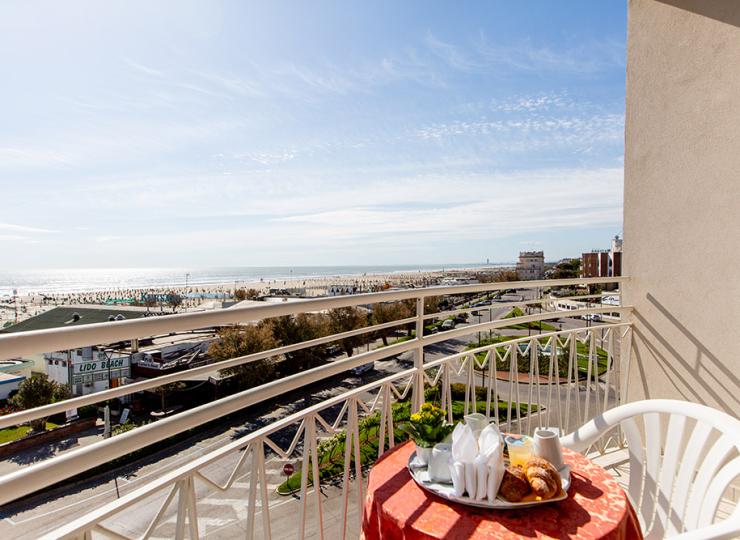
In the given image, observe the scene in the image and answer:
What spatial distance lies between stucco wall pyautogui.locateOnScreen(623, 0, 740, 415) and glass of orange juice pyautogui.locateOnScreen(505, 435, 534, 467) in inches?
87.6

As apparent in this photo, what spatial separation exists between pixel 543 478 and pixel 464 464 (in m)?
0.20

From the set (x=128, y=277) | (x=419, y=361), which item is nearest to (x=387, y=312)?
(x=419, y=361)

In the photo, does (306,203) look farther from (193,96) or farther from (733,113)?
(733,113)

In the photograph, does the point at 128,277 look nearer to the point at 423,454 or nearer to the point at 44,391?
the point at 44,391

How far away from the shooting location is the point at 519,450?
47.5 inches

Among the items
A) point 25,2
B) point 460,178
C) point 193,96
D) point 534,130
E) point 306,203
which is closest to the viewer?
point 25,2

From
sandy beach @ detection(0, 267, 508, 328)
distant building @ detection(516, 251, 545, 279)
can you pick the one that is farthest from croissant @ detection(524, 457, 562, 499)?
distant building @ detection(516, 251, 545, 279)

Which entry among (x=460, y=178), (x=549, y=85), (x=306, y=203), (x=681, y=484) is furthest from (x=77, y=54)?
(x=306, y=203)

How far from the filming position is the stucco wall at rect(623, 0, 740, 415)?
8.52 feet

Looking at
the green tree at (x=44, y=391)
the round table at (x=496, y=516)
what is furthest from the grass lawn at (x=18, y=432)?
the round table at (x=496, y=516)

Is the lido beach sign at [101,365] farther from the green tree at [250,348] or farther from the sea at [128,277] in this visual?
the sea at [128,277]

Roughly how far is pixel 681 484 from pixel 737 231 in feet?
6.10

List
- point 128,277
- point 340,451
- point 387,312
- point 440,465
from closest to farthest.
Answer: point 440,465, point 340,451, point 387,312, point 128,277

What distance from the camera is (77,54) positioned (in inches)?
284
